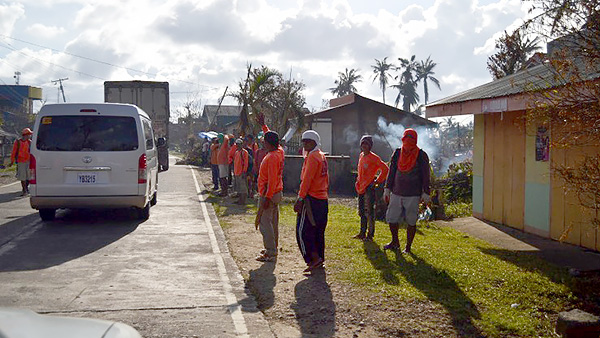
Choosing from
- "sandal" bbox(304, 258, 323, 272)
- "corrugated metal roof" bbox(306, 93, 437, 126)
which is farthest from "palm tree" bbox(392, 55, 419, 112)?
"sandal" bbox(304, 258, 323, 272)

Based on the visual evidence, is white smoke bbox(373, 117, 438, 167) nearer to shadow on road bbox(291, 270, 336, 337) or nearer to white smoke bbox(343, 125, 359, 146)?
white smoke bbox(343, 125, 359, 146)

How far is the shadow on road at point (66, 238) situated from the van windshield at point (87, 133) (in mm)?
1433

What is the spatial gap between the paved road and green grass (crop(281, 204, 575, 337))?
5.25 ft

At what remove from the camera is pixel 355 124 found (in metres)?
30.0

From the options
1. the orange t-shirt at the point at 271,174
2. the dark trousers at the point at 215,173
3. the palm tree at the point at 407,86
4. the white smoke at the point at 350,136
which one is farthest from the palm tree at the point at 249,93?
the palm tree at the point at 407,86

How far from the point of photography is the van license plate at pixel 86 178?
1114 centimetres

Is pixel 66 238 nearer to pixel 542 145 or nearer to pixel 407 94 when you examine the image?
pixel 542 145

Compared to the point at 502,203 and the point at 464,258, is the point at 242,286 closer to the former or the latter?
the point at 464,258

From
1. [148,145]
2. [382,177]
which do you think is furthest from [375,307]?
[148,145]

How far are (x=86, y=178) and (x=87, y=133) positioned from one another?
808 mm

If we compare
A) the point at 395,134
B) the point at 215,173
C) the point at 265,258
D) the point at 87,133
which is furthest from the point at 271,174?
the point at 395,134

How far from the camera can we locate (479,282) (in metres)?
7.25

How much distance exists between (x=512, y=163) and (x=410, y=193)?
3573 millimetres

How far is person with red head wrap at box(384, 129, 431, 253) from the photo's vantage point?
8.71 meters
